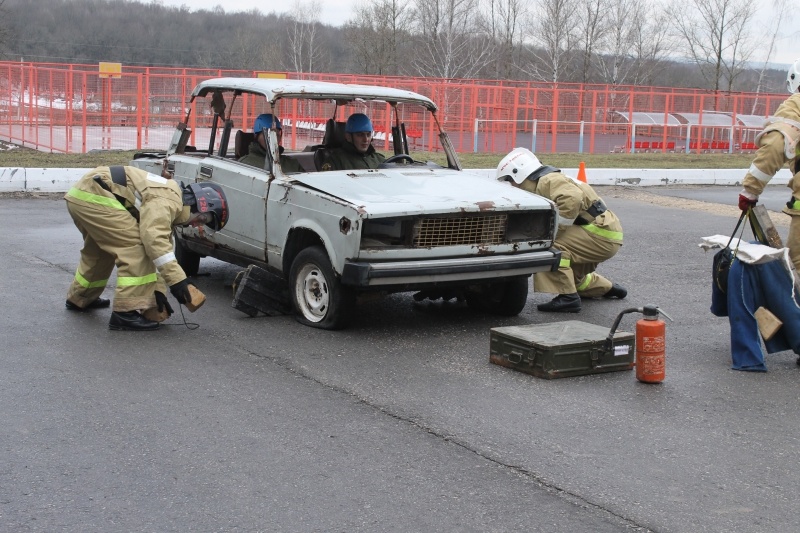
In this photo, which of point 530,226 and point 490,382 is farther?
point 530,226

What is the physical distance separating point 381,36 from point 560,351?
40.0 metres

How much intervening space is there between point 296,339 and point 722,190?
48.9ft

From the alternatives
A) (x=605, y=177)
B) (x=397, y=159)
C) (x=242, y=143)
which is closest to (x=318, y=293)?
(x=397, y=159)

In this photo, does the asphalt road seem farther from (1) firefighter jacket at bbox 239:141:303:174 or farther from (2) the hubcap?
(1) firefighter jacket at bbox 239:141:303:174

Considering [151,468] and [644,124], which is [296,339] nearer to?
[151,468]

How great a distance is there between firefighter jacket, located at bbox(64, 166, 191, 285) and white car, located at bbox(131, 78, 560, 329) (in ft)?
2.59

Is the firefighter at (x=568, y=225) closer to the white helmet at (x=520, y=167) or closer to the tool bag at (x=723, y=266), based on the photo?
the white helmet at (x=520, y=167)

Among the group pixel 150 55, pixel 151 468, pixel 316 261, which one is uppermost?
pixel 150 55

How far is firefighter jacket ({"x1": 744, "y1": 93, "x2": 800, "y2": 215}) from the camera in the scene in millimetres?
6930

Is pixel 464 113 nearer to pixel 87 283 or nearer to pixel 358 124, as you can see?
pixel 358 124

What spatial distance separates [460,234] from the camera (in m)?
7.21

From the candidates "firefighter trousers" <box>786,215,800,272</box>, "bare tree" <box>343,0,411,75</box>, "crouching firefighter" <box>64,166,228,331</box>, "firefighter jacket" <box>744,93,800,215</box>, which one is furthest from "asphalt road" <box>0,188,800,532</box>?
"bare tree" <box>343,0,411,75</box>

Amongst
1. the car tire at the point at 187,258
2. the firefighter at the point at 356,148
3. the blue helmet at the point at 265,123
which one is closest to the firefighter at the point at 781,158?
the firefighter at the point at 356,148

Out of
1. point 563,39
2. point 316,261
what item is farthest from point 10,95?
point 563,39
